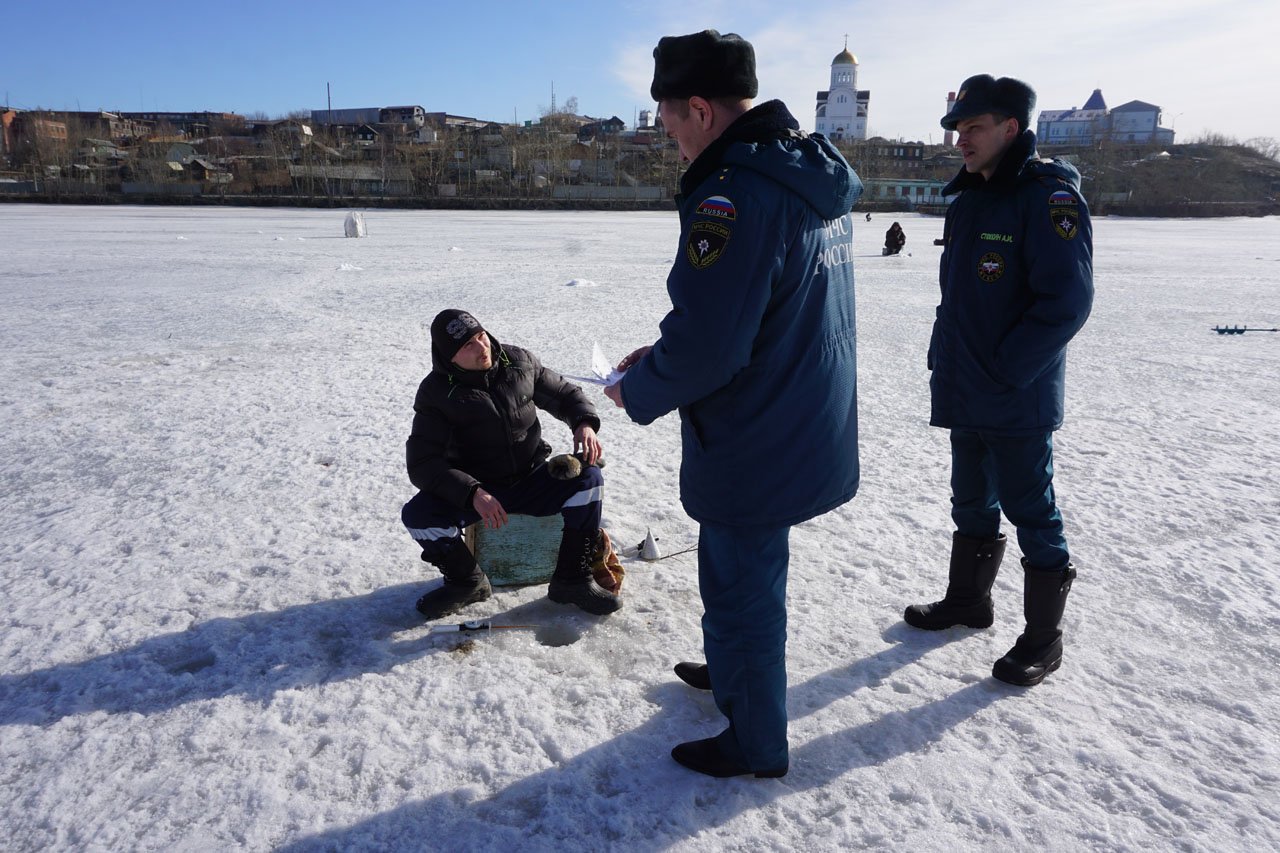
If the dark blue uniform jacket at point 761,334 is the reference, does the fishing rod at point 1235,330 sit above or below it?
below

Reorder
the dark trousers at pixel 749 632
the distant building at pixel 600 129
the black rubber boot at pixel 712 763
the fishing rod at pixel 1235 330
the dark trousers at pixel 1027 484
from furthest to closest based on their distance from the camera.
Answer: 1. the distant building at pixel 600 129
2. the fishing rod at pixel 1235 330
3. the dark trousers at pixel 1027 484
4. the black rubber boot at pixel 712 763
5. the dark trousers at pixel 749 632

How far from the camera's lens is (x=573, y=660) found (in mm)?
2852

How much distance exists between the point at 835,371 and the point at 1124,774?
1.42 meters

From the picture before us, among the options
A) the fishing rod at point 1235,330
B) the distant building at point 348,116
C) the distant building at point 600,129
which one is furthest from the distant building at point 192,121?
the fishing rod at point 1235,330

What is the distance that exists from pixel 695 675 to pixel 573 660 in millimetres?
465

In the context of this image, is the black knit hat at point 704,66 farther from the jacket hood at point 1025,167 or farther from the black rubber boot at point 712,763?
the black rubber boot at point 712,763

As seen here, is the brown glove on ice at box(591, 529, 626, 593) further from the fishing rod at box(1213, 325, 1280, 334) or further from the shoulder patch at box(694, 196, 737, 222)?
the fishing rod at box(1213, 325, 1280, 334)

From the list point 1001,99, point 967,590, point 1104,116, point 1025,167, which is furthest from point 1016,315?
point 1104,116

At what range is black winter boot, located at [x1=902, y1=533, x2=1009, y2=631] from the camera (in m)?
2.98

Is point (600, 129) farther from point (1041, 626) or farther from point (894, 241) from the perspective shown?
point (1041, 626)

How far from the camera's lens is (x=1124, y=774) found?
2252 mm

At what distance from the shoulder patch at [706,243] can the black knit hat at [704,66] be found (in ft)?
1.07

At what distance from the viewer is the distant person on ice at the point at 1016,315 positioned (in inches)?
98.5

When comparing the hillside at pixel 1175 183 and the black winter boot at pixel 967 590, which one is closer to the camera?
the black winter boot at pixel 967 590
